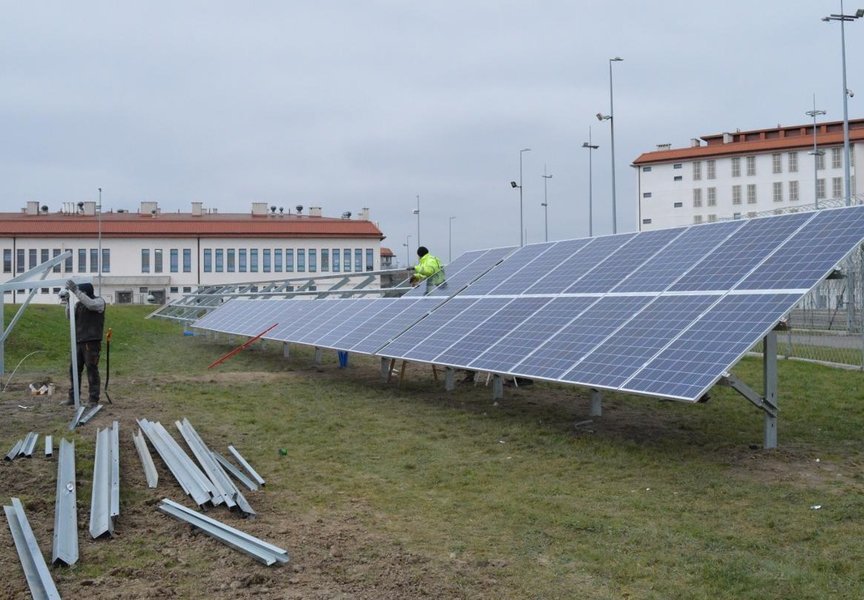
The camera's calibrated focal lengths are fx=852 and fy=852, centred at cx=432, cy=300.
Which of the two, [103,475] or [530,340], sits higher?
[530,340]

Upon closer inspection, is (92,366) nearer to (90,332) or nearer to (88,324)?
(90,332)

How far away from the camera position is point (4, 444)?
33.7ft

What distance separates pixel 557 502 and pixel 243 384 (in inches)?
413

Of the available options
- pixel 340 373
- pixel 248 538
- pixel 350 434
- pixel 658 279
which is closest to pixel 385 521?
pixel 248 538

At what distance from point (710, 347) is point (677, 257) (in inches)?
133

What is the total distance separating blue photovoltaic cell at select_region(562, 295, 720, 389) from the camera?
32.1 ft

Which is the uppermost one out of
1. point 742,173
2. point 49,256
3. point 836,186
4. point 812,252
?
point 742,173

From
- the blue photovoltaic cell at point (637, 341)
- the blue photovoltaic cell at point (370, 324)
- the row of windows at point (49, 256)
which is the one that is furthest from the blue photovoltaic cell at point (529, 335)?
the row of windows at point (49, 256)

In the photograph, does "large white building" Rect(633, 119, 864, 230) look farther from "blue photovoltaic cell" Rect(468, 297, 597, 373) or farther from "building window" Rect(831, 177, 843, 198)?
"blue photovoltaic cell" Rect(468, 297, 597, 373)

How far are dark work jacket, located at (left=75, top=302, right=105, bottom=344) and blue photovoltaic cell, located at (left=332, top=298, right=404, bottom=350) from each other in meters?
4.45

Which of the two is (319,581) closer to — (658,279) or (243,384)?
(658,279)

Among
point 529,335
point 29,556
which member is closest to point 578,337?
point 529,335

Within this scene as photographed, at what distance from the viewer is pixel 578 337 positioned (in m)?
11.3

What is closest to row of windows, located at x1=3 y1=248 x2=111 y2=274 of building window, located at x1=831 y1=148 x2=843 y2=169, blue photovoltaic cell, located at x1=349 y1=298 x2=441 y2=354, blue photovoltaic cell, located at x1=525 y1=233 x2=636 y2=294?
blue photovoltaic cell, located at x1=349 y1=298 x2=441 y2=354
